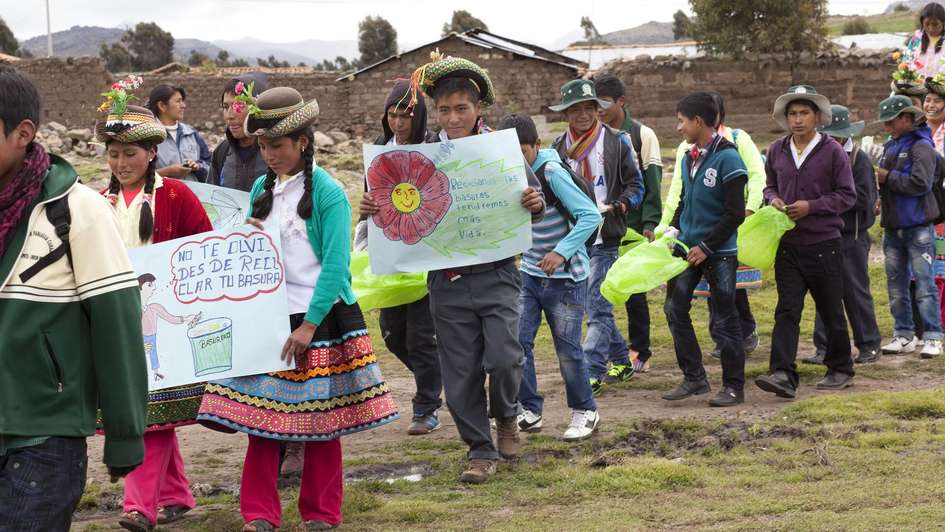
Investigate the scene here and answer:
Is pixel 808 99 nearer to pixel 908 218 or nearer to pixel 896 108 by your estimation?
pixel 896 108

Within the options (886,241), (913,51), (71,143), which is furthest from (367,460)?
(71,143)

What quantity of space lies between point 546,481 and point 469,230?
54.3 inches

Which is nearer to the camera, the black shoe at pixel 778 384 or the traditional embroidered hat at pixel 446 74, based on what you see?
the traditional embroidered hat at pixel 446 74

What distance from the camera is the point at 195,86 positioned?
3105 centimetres

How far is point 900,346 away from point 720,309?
2.72 m

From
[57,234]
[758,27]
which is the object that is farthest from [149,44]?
[57,234]

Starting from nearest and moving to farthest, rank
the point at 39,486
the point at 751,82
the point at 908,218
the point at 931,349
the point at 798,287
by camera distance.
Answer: the point at 39,486 < the point at 798,287 < the point at 931,349 < the point at 908,218 < the point at 751,82

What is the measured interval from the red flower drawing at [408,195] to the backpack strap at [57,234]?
2768 mm

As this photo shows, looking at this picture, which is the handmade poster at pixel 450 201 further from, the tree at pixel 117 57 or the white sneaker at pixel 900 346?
the tree at pixel 117 57

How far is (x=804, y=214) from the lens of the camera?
815 cm

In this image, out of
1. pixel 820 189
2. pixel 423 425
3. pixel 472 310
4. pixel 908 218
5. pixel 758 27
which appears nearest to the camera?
A: pixel 472 310

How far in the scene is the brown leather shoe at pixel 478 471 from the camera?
641cm

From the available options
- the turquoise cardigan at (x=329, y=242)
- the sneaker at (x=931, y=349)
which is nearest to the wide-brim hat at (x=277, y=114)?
the turquoise cardigan at (x=329, y=242)

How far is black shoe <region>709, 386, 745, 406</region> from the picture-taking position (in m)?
8.19
